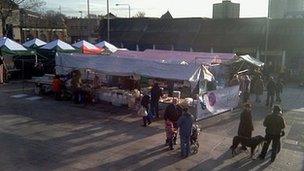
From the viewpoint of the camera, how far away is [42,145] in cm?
1291

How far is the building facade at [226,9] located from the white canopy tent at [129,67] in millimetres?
37908

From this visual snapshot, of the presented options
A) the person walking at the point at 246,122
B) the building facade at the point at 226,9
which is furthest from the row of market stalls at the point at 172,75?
the building facade at the point at 226,9

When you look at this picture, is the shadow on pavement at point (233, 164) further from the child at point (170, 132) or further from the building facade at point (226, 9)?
the building facade at point (226, 9)

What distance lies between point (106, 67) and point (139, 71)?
2364 mm

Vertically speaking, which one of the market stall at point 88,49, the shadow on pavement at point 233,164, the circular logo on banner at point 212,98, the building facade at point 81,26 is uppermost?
the building facade at point 81,26

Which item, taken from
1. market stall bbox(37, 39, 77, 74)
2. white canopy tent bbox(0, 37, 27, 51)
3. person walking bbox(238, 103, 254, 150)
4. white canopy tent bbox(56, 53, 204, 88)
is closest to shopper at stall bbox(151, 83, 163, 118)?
white canopy tent bbox(56, 53, 204, 88)

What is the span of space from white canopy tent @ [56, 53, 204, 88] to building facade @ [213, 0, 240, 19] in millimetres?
37908

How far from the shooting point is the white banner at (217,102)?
16438 millimetres

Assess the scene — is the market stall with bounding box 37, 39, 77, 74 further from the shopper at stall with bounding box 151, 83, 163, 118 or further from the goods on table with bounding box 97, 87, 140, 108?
the shopper at stall with bounding box 151, 83, 163, 118

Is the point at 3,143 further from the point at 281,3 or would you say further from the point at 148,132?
the point at 281,3

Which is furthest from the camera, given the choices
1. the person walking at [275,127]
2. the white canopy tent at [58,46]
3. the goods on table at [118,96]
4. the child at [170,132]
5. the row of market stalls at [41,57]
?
the row of market stalls at [41,57]

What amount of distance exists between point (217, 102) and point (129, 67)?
478cm

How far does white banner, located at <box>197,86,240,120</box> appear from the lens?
1644 cm

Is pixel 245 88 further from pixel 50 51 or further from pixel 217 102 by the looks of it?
pixel 50 51
